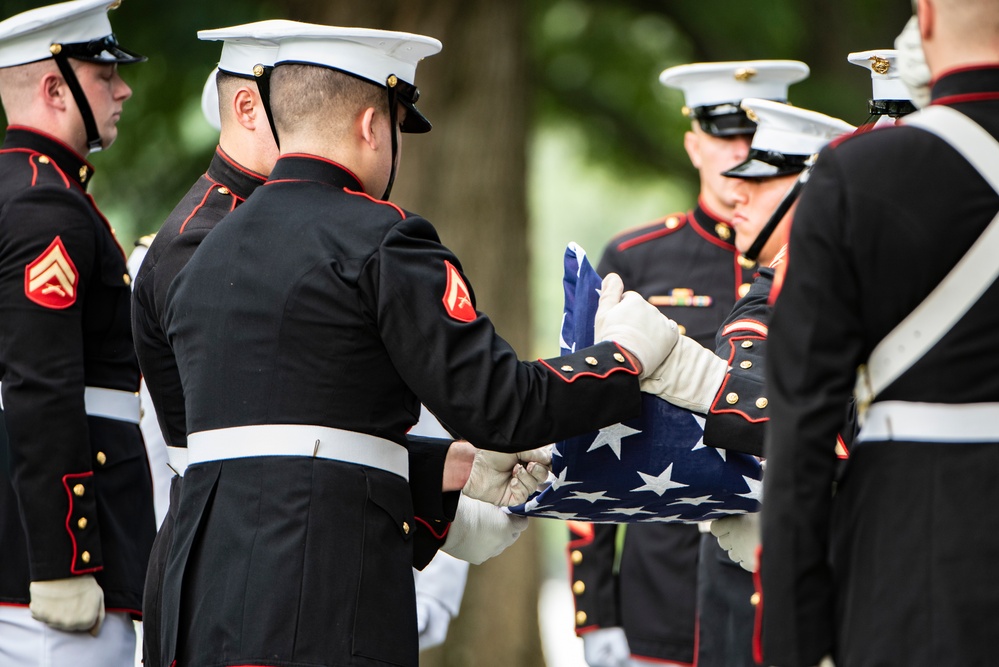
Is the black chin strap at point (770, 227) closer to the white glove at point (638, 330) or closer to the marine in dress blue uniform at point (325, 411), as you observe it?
the white glove at point (638, 330)

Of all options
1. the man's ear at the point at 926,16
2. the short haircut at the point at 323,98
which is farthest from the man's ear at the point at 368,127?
the man's ear at the point at 926,16

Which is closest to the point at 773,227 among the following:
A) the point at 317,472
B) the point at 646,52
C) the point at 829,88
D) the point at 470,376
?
the point at 470,376

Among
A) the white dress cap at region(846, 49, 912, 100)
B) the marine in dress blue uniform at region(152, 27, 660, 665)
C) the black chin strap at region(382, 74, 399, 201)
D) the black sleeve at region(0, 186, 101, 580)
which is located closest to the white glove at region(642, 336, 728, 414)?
the marine in dress blue uniform at region(152, 27, 660, 665)

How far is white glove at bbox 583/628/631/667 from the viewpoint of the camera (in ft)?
16.9

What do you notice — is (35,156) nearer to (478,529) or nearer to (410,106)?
(410,106)

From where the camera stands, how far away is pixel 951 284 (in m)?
2.28

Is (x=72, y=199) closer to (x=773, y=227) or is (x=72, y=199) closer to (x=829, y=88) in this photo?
(x=773, y=227)

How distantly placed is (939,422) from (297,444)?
124 centimetres

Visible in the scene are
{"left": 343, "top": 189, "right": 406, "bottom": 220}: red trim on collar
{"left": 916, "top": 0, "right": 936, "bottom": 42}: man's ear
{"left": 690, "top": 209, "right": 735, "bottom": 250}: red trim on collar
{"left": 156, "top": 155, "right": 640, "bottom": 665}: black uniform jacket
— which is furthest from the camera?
{"left": 690, "top": 209, "right": 735, "bottom": 250}: red trim on collar

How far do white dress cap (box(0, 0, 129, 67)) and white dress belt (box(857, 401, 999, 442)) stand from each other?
2.91 m

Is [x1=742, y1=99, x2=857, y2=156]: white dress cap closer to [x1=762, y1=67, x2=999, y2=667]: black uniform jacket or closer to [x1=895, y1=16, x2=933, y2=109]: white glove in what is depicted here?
[x1=895, y1=16, x2=933, y2=109]: white glove

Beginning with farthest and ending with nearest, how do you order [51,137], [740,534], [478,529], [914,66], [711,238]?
[711,238], [51,137], [478,529], [740,534], [914,66]

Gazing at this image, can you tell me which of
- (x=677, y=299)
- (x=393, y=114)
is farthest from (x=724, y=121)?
(x=393, y=114)

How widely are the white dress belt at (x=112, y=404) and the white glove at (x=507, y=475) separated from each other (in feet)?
3.99
